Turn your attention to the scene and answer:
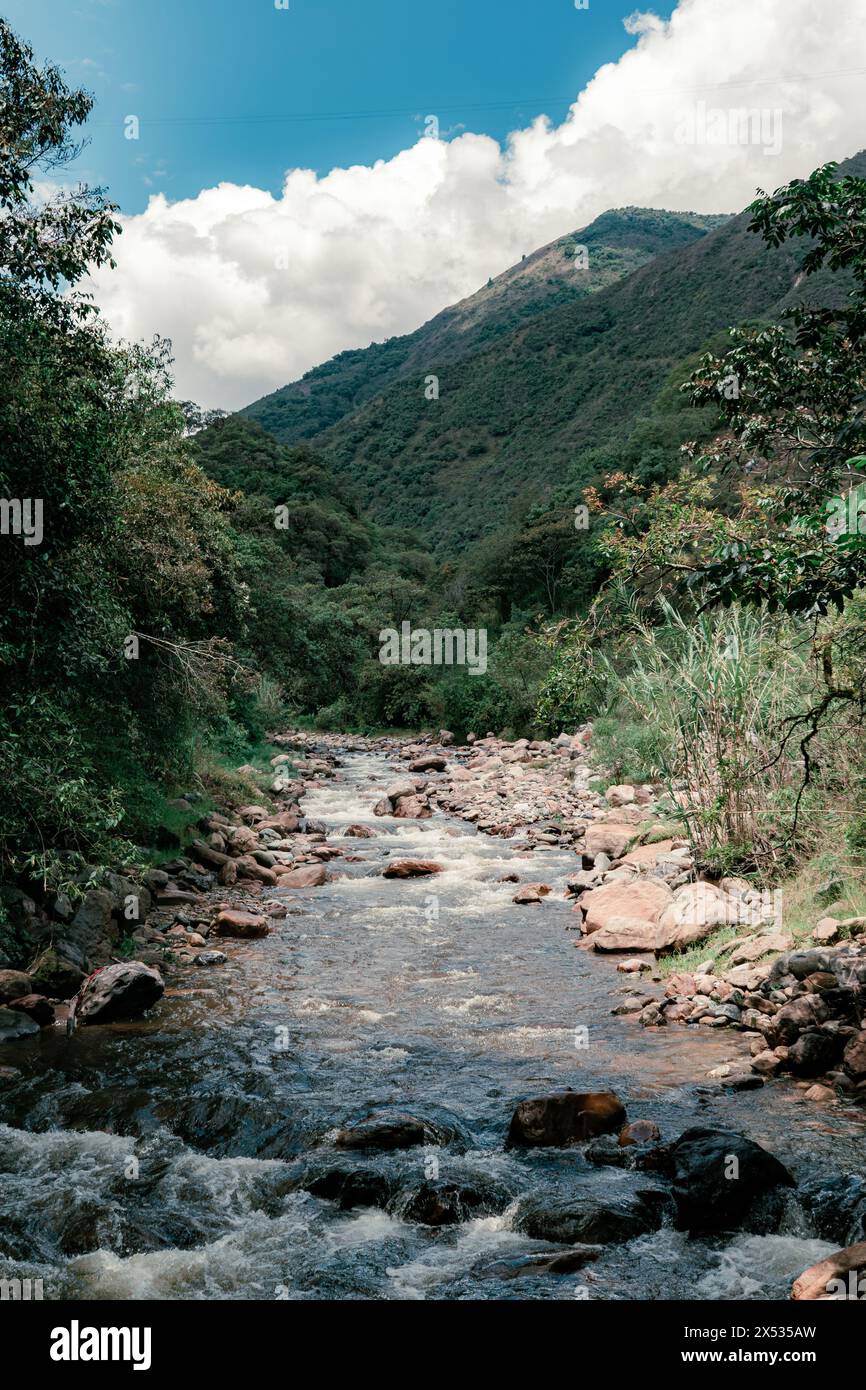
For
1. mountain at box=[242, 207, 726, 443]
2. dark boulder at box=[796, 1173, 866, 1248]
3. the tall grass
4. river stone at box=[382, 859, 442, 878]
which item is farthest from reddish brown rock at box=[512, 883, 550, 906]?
mountain at box=[242, 207, 726, 443]

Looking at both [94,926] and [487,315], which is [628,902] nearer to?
[94,926]

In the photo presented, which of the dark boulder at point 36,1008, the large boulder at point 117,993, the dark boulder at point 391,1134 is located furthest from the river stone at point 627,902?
the dark boulder at point 36,1008

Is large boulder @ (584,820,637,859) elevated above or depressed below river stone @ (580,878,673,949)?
above

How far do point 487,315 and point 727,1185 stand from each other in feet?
391

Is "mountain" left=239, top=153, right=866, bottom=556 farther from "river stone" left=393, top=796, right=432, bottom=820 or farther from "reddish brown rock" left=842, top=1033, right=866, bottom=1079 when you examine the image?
"reddish brown rock" left=842, top=1033, right=866, bottom=1079

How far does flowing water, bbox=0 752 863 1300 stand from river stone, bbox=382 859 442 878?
352cm

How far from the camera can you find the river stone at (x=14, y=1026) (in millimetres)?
7257

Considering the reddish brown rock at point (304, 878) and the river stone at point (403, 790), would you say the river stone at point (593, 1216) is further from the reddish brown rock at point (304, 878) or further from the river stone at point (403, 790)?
the river stone at point (403, 790)

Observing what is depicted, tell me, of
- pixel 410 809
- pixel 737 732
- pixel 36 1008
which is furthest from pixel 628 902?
pixel 410 809

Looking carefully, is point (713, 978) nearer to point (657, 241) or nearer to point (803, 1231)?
point (803, 1231)

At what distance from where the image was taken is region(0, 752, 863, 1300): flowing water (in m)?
4.49

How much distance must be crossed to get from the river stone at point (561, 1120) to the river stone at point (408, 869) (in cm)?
775

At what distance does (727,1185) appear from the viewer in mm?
4793
